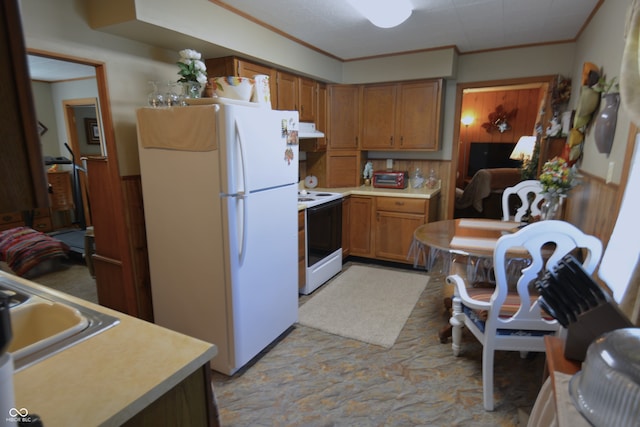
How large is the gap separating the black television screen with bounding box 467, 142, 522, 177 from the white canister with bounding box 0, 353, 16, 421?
7.91 metres

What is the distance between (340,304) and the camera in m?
3.16

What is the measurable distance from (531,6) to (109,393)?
3312mm

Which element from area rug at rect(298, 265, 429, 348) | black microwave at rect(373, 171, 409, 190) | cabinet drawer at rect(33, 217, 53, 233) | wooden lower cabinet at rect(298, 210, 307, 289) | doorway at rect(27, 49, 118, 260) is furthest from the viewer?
cabinet drawer at rect(33, 217, 53, 233)

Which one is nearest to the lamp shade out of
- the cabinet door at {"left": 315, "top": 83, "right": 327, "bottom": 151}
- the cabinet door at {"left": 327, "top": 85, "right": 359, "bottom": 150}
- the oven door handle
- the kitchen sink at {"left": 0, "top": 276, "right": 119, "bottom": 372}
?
the cabinet door at {"left": 327, "top": 85, "right": 359, "bottom": 150}

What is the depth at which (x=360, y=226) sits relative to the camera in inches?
164

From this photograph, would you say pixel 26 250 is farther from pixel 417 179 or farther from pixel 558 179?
pixel 558 179

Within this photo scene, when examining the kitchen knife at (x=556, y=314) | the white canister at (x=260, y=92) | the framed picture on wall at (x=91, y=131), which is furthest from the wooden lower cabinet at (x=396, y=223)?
the framed picture on wall at (x=91, y=131)

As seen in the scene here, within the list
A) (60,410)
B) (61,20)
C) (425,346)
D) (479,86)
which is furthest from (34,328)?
(479,86)

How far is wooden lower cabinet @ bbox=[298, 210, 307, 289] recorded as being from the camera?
311cm

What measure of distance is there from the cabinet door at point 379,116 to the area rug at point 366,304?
5.01ft

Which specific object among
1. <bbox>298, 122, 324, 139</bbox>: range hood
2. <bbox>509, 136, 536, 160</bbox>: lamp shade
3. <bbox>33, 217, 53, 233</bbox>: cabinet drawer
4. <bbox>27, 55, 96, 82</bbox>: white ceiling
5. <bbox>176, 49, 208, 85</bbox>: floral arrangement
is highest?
<bbox>27, 55, 96, 82</bbox>: white ceiling

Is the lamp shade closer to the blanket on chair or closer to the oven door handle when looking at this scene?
the oven door handle

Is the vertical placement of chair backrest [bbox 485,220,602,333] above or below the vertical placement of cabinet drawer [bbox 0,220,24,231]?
above

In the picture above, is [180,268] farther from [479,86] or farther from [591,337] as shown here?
[479,86]
